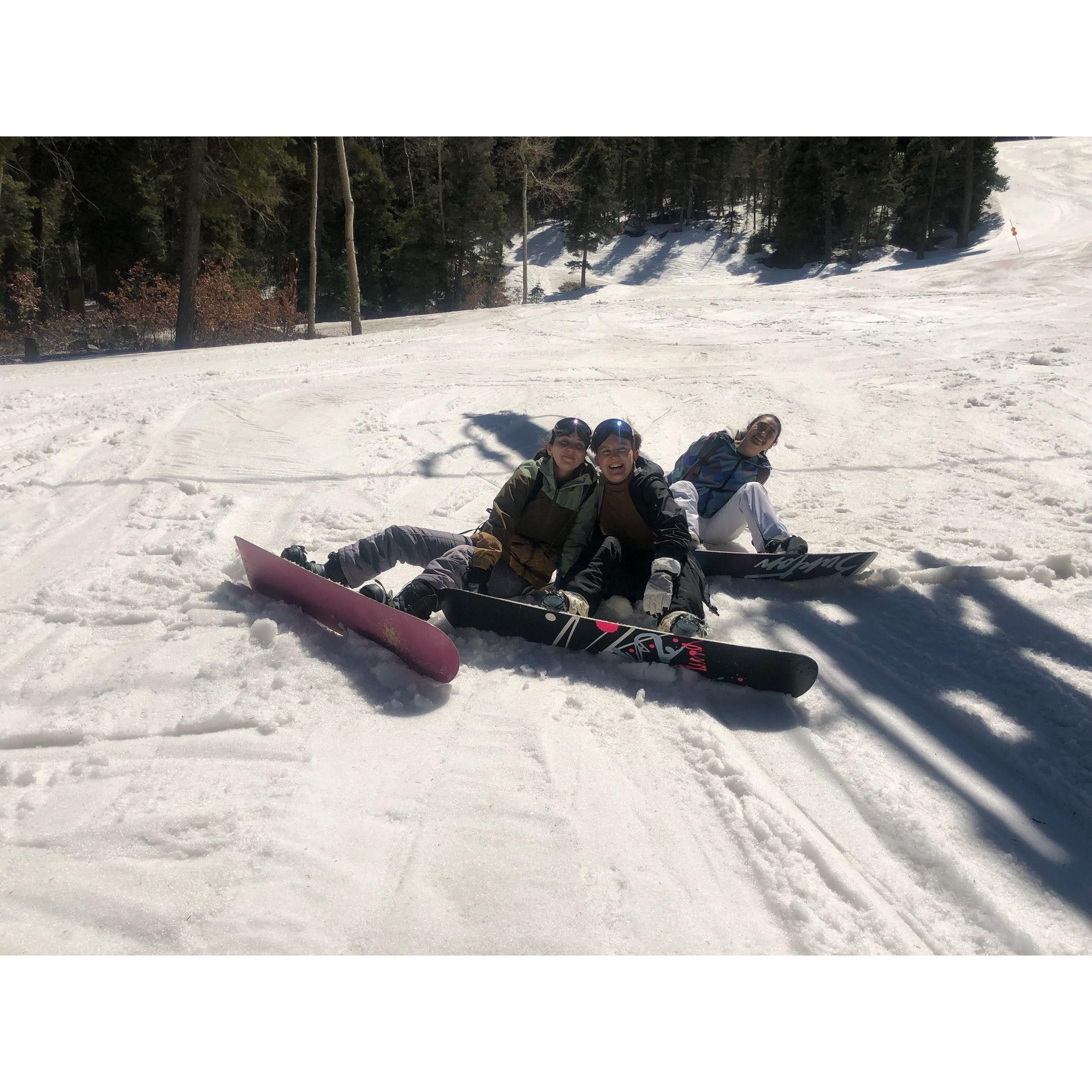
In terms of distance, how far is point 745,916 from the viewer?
2.30 metres

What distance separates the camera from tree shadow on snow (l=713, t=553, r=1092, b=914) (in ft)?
8.95

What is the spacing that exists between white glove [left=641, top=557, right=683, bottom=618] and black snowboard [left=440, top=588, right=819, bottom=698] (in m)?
0.18

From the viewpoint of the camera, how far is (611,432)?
3.89 m

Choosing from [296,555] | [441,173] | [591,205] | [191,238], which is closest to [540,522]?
Result: [296,555]

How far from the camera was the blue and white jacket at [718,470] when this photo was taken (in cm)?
516

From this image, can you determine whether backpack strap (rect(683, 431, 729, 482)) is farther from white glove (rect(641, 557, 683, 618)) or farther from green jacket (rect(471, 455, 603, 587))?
white glove (rect(641, 557, 683, 618))

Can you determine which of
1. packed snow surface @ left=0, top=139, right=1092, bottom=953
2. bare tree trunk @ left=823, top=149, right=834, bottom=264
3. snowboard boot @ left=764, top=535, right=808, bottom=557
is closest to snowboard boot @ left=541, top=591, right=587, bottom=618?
packed snow surface @ left=0, top=139, right=1092, bottom=953

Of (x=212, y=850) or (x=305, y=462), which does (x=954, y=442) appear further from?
(x=212, y=850)

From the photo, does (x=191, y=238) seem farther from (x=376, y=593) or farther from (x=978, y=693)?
(x=978, y=693)

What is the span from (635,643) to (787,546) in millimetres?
1606

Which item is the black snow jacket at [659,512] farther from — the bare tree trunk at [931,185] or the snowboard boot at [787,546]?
the bare tree trunk at [931,185]

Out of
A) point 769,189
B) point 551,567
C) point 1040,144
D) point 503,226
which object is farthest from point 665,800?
point 1040,144

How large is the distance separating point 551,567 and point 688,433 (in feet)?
14.1

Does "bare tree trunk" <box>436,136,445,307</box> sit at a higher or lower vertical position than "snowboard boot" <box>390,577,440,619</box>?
higher
